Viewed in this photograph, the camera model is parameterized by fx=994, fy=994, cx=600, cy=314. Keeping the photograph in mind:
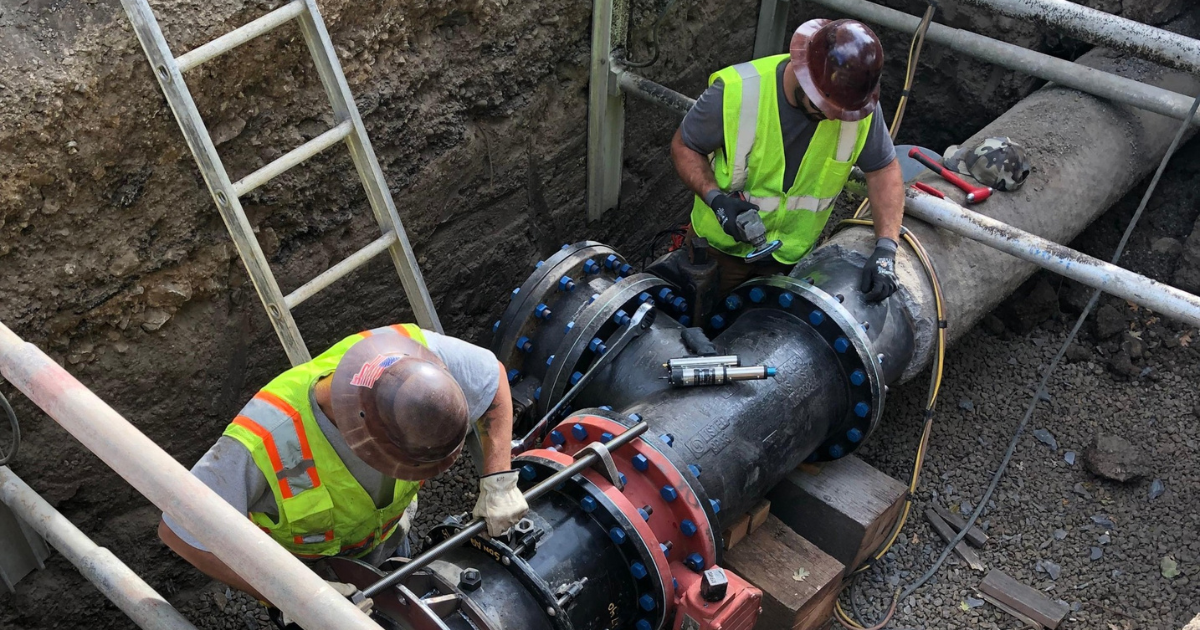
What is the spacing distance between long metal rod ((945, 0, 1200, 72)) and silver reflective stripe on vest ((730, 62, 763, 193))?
0.96m

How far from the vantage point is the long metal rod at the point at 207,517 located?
1565 mm

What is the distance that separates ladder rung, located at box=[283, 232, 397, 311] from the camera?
3086 mm

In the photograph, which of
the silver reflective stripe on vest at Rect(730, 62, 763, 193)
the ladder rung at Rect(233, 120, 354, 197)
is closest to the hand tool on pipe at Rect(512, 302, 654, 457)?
the silver reflective stripe on vest at Rect(730, 62, 763, 193)

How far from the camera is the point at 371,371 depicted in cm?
213

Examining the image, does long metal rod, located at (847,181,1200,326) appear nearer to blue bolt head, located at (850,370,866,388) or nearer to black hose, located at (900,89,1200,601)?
black hose, located at (900,89,1200,601)

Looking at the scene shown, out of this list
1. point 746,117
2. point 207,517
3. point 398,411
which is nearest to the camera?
point 207,517

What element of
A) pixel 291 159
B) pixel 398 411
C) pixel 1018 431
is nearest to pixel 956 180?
pixel 1018 431

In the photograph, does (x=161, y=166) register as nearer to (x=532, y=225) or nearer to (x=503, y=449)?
(x=503, y=449)

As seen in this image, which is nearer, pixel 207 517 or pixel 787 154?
pixel 207 517

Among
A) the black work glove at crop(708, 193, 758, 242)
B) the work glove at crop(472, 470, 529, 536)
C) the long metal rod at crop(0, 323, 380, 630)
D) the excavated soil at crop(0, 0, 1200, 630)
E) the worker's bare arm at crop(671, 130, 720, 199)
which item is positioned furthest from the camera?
the worker's bare arm at crop(671, 130, 720, 199)

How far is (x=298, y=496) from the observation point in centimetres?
233

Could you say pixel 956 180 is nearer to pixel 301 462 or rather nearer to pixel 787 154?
pixel 787 154

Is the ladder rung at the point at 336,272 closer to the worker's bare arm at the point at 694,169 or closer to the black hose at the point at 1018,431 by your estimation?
the worker's bare arm at the point at 694,169

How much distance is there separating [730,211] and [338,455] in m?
1.48
